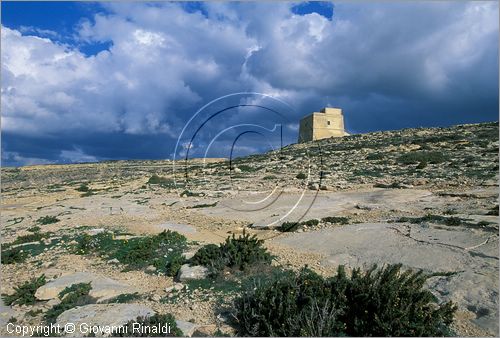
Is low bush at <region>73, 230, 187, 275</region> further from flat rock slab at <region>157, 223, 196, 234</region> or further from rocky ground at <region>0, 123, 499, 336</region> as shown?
flat rock slab at <region>157, 223, 196, 234</region>

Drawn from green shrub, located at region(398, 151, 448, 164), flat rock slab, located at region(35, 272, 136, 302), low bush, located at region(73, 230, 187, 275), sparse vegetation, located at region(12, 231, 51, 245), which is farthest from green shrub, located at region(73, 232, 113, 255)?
green shrub, located at region(398, 151, 448, 164)

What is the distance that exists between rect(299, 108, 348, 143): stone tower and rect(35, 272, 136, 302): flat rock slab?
61836 mm

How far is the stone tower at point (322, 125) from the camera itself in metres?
69.5

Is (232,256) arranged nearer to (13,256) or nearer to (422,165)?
(13,256)

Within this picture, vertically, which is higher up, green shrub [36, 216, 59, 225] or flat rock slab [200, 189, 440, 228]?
flat rock slab [200, 189, 440, 228]

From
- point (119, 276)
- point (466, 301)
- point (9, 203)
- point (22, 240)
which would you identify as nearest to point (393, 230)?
point (466, 301)

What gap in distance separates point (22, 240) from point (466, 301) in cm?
1383

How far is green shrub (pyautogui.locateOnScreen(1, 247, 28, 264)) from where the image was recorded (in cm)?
1205

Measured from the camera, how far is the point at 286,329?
6555 millimetres

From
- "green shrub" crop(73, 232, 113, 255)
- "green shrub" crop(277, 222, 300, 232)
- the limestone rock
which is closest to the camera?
the limestone rock

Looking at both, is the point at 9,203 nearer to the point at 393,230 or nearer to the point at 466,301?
the point at 393,230

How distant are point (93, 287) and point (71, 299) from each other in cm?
66

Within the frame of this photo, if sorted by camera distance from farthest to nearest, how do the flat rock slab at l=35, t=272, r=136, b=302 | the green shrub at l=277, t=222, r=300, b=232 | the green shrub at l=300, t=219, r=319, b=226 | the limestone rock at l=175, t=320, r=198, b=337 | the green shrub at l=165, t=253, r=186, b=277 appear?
the green shrub at l=300, t=219, r=319, b=226 → the green shrub at l=277, t=222, r=300, b=232 → the green shrub at l=165, t=253, r=186, b=277 → the flat rock slab at l=35, t=272, r=136, b=302 → the limestone rock at l=175, t=320, r=198, b=337

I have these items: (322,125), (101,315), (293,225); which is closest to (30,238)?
(101,315)
